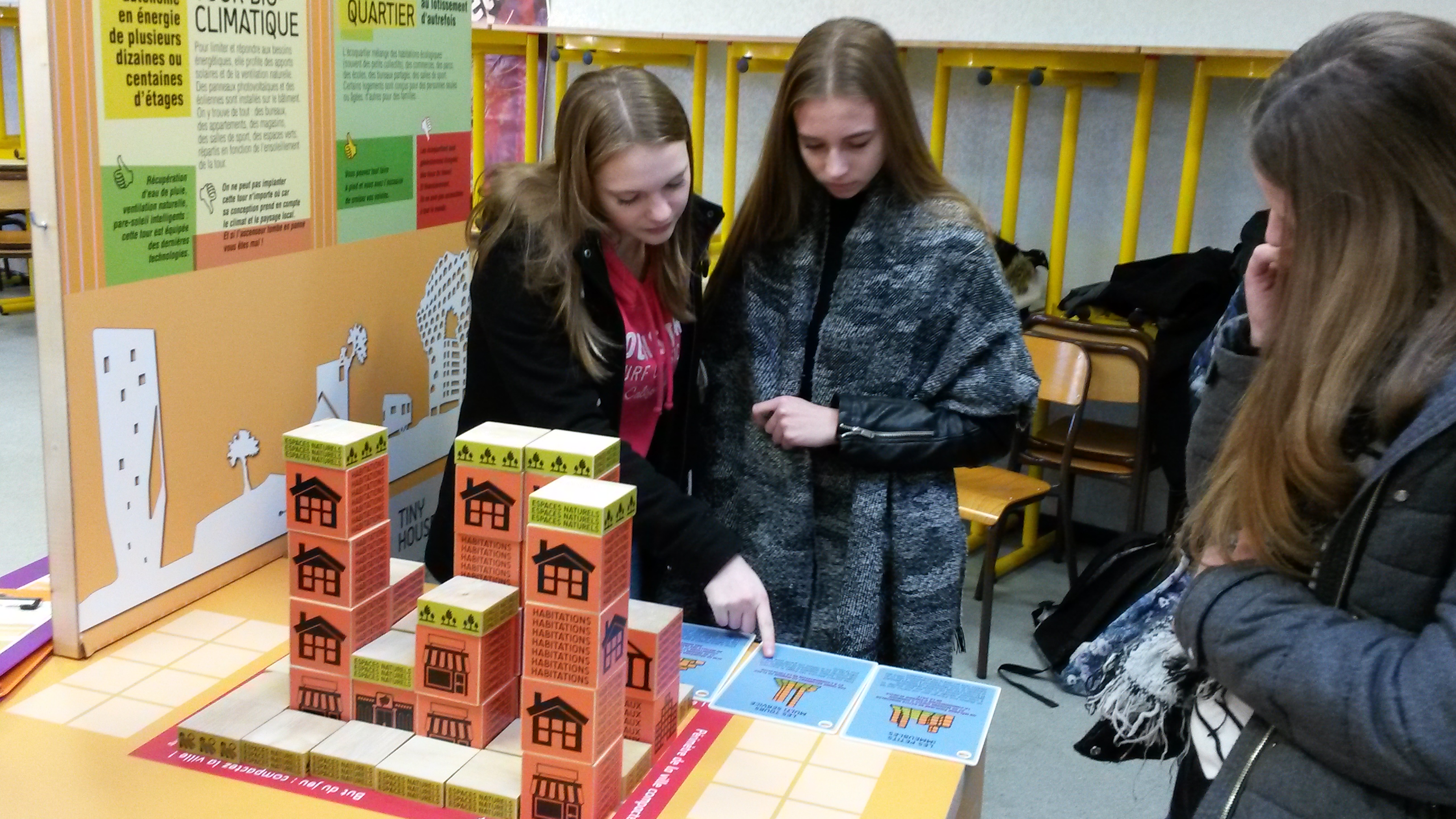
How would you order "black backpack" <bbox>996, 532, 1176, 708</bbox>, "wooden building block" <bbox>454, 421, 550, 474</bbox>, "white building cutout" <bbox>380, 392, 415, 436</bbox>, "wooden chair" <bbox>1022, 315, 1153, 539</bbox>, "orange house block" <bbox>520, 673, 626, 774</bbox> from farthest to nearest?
"wooden chair" <bbox>1022, 315, 1153, 539</bbox> < "black backpack" <bbox>996, 532, 1176, 708</bbox> < "white building cutout" <bbox>380, 392, 415, 436</bbox> < "wooden building block" <bbox>454, 421, 550, 474</bbox> < "orange house block" <bbox>520, 673, 626, 774</bbox>

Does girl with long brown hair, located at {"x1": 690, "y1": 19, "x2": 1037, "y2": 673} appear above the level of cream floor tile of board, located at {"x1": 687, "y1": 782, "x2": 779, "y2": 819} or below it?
above

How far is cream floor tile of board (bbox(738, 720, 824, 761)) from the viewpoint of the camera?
121cm

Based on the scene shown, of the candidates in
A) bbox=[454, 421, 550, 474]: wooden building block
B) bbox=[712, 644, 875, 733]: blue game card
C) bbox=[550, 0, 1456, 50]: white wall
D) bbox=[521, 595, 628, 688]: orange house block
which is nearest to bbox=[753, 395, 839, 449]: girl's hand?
bbox=[712, 644, 875, 733]: blue game card

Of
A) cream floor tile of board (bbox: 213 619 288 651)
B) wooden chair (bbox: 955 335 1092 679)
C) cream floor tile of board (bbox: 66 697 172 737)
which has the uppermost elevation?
cream floor tile of board (bbox: 213 619 288 651)

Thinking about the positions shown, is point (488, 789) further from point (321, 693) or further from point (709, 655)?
point (709, 655)

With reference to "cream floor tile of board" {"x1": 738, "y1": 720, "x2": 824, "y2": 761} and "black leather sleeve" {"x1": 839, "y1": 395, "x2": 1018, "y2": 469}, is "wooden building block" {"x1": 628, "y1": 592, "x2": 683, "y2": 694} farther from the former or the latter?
"black leather sleeve" {"x1": 839, "y1": 395, "x2": 1018, "y2": 469}

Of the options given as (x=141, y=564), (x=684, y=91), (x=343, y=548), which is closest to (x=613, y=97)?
(x=343, y=548)

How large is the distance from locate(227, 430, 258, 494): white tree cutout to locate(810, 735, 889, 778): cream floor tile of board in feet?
2.59

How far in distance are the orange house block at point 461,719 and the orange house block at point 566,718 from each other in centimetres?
10

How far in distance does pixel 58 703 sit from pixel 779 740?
0.72 meters

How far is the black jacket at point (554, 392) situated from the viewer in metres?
1.43

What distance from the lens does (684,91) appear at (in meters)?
4.59

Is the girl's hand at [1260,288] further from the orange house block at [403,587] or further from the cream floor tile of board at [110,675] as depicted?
the cream floor tile of board at [110,675]

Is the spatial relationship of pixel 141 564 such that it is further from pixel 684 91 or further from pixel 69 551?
pixel 684 91
